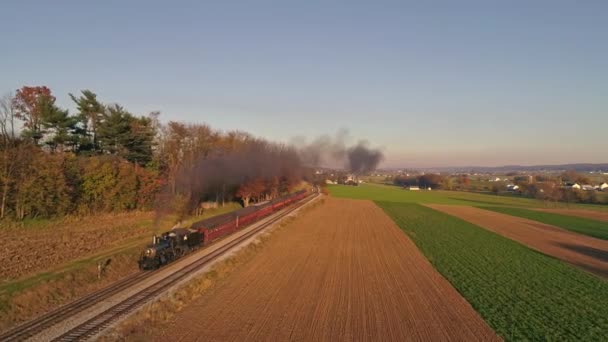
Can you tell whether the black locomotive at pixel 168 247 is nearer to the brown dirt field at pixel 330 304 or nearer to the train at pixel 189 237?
the train at pixel 189 237

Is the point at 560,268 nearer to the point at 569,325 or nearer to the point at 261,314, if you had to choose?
the point at 569,325

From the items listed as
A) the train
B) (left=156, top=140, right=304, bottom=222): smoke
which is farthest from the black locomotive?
(left=156, top=140, right=304, bottom=222): smoke

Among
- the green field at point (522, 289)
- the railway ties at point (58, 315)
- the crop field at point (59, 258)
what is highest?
the crop field at point (59, 258)

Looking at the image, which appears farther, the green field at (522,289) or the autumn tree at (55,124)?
the autumn tree at (55,124)

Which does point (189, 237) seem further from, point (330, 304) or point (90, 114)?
point (90, 114)

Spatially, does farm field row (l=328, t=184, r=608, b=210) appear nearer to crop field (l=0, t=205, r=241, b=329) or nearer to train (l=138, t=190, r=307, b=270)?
train (l=138, t=190, r=307, b=270)

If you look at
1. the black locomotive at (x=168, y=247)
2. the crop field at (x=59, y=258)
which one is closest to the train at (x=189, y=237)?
the black locomotive at (x=168, y=247)
